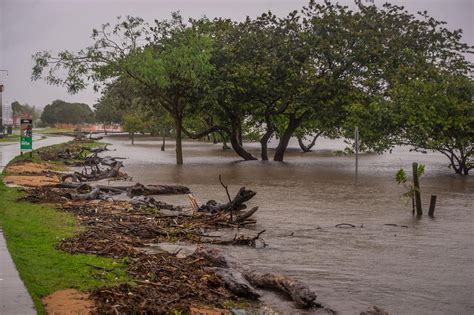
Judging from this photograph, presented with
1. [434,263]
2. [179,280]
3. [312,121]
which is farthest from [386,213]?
[312,121]

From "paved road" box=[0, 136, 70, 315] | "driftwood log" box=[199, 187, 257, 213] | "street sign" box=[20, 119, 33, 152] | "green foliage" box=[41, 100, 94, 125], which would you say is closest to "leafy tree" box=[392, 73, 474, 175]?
"driftwood log" box=[199, 187, 257, 213]

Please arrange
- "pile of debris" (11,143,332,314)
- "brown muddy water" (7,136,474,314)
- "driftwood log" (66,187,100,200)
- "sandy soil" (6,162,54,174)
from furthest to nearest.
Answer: "sandy soil" (6,162,54,174) → "driftwood log" (66,187,100,200) → "brown muddy water" (7,136,474,314) → "pile of debris" (11,143,332,314)

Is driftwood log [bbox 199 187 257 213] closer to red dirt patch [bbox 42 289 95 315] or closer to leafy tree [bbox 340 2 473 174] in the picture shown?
red dirt patch [bbox 42 289 95 315]

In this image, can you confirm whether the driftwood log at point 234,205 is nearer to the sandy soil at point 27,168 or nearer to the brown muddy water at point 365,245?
the brown muddy water at point 365,245

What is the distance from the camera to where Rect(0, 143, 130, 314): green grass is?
7574 mm

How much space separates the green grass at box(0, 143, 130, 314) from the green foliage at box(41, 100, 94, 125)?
14424 cm

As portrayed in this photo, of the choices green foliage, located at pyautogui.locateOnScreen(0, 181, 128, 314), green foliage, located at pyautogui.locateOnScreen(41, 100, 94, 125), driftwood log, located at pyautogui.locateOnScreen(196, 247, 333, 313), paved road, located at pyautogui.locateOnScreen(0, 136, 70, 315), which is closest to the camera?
paved road, located at pyautogui.locateOnScreen(0, 136, 70, 315)

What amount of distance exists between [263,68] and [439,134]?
1001 centimetres

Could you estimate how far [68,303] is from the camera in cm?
688

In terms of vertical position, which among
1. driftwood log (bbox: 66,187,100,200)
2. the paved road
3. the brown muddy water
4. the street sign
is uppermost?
the street sign

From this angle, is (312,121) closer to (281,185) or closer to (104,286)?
(281,185)

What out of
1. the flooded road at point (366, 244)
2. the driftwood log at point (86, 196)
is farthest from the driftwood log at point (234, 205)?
the driftwood log at point (86, 196)

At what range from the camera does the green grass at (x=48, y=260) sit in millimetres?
7574

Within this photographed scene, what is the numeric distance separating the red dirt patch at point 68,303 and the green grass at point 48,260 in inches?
4.4
